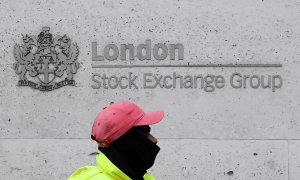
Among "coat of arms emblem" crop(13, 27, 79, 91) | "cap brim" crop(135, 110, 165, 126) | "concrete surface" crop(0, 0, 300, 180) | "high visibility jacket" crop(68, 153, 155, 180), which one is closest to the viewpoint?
"high visibility jacket" crop(68, 153, 155, 180)

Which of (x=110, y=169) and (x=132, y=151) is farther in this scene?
(x=132, y=151)

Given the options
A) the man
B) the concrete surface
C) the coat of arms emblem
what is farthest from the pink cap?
the coat of arms emblem

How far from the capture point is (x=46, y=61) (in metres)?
6.25

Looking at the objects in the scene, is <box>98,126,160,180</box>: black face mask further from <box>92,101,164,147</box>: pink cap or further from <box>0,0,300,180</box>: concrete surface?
<box>0,0,300,180</box>: concrete surface

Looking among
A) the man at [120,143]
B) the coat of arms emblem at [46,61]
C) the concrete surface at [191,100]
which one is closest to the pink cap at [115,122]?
the man at [120,143]

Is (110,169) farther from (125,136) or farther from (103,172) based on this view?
(125,136)

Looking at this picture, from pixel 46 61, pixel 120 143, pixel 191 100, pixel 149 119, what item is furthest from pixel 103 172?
pixel 46 61

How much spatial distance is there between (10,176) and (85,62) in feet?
3.56

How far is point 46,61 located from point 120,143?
11.3ft

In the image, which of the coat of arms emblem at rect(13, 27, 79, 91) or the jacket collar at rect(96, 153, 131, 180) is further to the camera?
the coat of arms emblem at rect(13, 27, 79, 91)

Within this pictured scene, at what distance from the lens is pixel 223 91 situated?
612cm

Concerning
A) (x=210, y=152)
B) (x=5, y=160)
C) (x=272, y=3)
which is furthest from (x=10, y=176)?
(x=272, y=3)

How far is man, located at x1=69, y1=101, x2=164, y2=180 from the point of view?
9.34 ft

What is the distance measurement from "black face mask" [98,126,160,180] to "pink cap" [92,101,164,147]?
3cm
